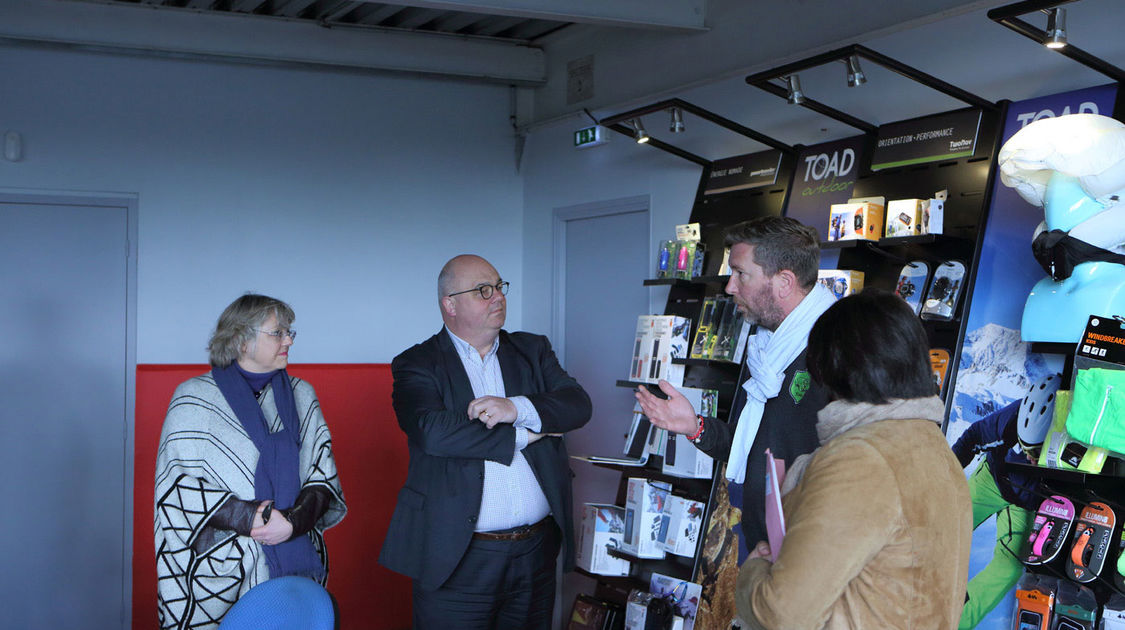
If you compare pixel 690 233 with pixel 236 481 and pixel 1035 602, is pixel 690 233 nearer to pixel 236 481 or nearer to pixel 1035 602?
pixel 1035 602

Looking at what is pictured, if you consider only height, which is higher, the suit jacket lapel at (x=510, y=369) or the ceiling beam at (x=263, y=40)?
the ceiling beam at (x=263, y=40)

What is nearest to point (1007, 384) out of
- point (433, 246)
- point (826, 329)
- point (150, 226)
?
point (826, 329)

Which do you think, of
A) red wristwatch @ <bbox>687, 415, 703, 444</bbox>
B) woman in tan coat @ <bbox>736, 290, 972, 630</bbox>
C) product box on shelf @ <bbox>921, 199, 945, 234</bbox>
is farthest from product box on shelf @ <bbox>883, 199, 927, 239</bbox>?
woman in tan coat @ <bbox>736, 290, 972, 630</bbox>

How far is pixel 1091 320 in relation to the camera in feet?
8.72

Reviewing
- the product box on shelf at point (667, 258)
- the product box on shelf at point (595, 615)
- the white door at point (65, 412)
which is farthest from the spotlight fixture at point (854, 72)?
the white door at point (65, 412)

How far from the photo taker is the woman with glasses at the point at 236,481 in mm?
2953

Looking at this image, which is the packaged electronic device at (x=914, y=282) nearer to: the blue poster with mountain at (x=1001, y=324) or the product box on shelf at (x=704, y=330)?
the blue poster with mountain at (x=1001, y=324)

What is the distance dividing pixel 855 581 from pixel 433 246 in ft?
15.2

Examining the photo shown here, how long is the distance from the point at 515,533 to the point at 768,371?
104 centimetres

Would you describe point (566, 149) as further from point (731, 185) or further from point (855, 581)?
point (855, 581)

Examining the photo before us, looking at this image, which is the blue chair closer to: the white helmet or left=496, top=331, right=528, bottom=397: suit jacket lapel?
left=496, top=331, right=528, bottom=397: suit jacket lapel

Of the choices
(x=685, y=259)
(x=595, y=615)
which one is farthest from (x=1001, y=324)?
(x=595, y=615)

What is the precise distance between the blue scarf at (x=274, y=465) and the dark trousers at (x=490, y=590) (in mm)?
402

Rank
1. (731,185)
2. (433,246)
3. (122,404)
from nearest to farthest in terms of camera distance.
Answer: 1. (731,185)
2. (122,404)
3. (433,246)
